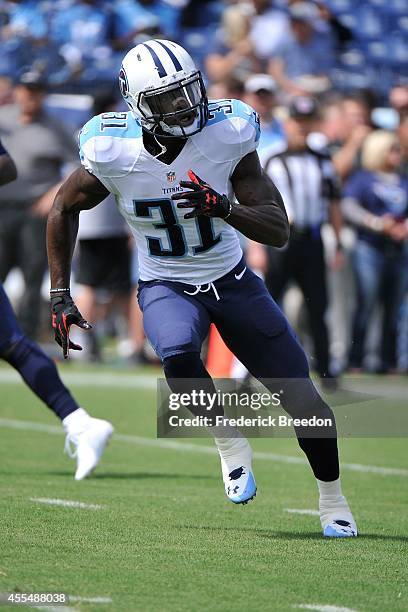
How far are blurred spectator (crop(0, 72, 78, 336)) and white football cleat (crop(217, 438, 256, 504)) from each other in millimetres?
6086

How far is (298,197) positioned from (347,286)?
2.93 metres

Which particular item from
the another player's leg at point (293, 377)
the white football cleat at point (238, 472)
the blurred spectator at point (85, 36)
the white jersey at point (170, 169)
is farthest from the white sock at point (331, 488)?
the blurred spectator at point (85, 36)

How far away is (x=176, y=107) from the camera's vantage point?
4574 millimetres

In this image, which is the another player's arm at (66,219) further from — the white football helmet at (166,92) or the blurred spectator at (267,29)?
the blurred spectator at (267,29)

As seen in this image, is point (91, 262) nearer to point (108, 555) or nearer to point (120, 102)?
point (120, 102)

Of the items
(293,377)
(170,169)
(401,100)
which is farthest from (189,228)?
(401,100)

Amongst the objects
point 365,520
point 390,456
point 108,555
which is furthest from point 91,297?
point 108,555

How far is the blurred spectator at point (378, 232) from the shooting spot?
11.2 m

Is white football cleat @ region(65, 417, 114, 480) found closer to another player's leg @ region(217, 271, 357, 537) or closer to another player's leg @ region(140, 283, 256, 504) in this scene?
another player's leg @ region(140, 283, 256, 504)

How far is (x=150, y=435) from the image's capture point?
7930mm

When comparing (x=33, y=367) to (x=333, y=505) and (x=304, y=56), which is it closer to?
(x=333, y=505)

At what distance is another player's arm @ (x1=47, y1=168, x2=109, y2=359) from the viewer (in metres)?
4.79

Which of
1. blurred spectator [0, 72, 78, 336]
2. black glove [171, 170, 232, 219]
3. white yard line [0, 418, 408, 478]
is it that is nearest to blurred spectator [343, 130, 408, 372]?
blurred spectator [0, 72, 78, 336]
